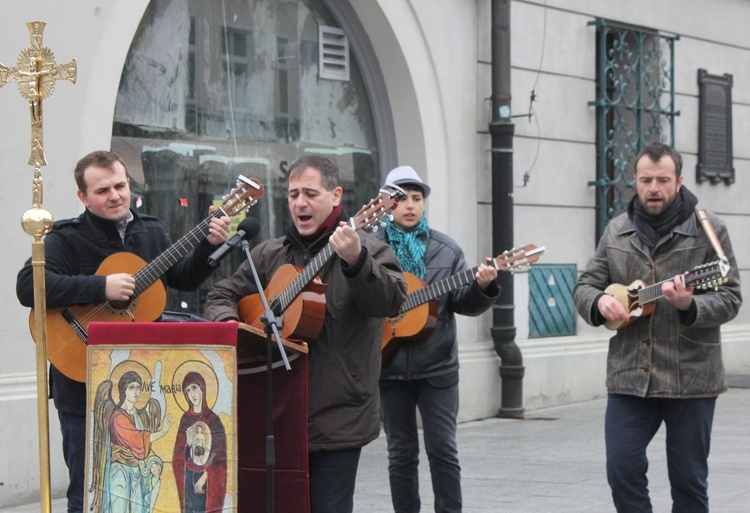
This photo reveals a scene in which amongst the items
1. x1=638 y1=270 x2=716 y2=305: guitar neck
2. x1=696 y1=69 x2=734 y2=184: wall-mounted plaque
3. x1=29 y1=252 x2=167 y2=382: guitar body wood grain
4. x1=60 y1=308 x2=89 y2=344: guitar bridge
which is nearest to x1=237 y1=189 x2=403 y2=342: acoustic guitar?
x1=29 y1=252 x2=167 y2=382: guitar body wood grain

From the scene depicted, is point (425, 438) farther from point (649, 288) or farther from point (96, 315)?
point (96, 315)

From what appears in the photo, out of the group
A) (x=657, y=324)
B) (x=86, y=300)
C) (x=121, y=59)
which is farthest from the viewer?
(x=121, y=59)

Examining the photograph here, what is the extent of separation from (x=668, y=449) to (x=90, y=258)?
271 cm

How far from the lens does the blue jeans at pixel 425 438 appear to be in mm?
6617

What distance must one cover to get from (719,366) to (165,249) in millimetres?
2555

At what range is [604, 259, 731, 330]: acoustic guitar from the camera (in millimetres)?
5490

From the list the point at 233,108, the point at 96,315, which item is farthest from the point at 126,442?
the point at 233,108

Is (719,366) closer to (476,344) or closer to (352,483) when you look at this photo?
(352,483)

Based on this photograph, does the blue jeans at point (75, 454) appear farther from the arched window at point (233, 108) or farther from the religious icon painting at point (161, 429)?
A: the arched window at point (233, 108)

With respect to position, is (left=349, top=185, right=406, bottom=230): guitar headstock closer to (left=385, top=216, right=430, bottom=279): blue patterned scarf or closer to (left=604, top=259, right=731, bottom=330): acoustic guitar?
(left=604, top=259, right=731, bottom=330): acoustic guitar

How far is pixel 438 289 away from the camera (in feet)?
22.2

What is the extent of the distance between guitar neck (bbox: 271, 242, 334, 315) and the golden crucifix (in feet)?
3.13

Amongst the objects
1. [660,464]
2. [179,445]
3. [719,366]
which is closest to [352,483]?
[179,445]

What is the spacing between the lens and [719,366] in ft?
19.1
